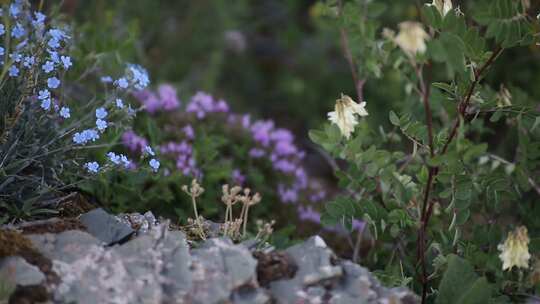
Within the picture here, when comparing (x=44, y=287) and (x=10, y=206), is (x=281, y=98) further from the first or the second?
(x=44, y=287)

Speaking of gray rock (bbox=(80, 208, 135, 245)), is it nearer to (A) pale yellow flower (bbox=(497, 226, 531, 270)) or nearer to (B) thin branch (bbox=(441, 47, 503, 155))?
(B) thin branch (bbox=(441, 47, 503, 155))

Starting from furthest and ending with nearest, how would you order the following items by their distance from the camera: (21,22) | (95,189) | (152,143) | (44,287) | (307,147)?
(307,147)
(152,143)
(95,189)
(21,22)
(44,287)

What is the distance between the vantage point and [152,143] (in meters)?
3.24

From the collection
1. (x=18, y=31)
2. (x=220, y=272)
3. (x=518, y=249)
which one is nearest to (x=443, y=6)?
(x=518, y=249)

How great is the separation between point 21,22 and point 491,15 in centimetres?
167

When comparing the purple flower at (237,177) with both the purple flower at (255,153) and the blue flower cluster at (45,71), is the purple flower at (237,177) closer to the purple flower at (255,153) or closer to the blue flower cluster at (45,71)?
the purple flower at (255,153)

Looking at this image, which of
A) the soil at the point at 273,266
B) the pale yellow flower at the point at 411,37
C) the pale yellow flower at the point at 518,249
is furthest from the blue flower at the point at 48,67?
the pale yellow flower at the point at 518,249

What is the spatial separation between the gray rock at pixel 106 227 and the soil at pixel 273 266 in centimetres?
42

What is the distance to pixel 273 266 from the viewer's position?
2.08 metres

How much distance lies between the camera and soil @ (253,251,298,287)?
6.76 ft

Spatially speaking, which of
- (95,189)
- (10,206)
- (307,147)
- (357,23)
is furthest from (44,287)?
(307,147)

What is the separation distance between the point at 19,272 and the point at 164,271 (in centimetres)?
39

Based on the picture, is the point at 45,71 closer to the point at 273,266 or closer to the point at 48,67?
the point at 48,67

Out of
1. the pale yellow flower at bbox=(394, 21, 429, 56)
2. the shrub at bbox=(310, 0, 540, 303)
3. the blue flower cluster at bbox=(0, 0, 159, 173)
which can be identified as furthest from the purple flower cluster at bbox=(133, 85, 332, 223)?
the pale yellow flower at bbox=(394, 21, 429, 56)
